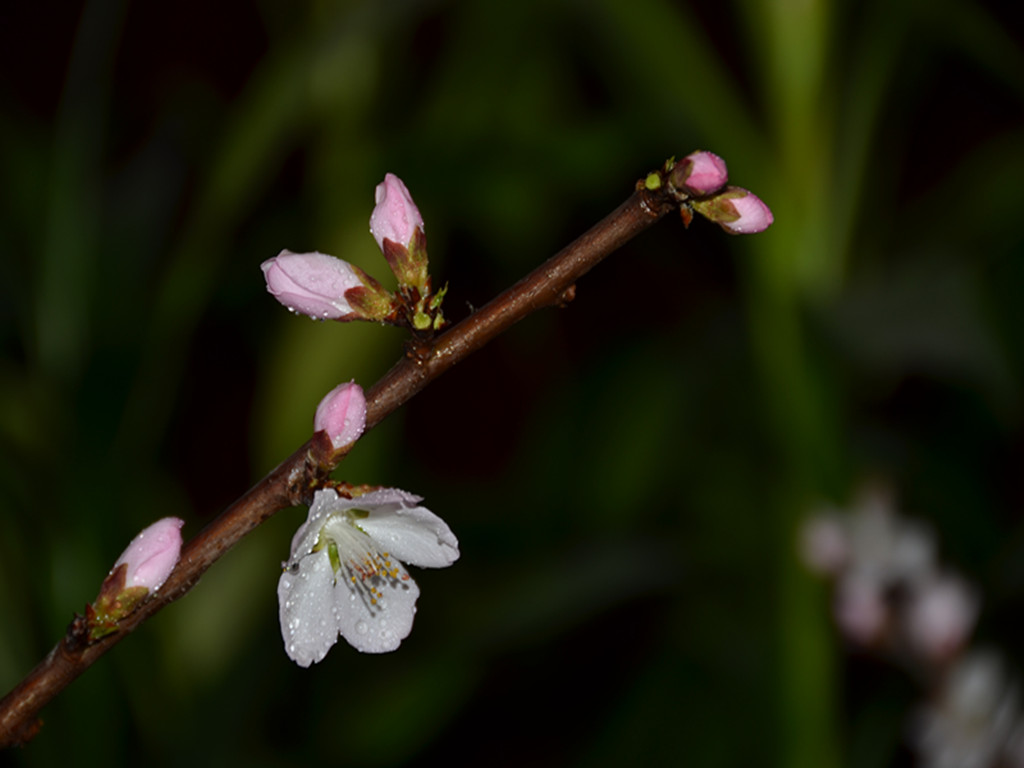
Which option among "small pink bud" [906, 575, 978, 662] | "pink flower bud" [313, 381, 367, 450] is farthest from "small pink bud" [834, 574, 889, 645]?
"pink flower bud" [313, 381, 367, 450]

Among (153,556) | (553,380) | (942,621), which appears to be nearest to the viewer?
(153,556)

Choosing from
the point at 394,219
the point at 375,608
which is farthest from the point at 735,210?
the point at 375,608

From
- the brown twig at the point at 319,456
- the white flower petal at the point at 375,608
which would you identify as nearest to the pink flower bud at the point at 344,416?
the brown twig at the point at 319,456

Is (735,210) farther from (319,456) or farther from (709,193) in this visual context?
(319,456)

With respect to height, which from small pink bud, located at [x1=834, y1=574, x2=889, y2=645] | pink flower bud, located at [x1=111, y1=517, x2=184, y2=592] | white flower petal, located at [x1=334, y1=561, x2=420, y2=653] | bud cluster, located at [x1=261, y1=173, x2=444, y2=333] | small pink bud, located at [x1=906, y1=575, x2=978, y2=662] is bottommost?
small pink bud, located at [x1=906, y1=575, x2=978, y2=662]

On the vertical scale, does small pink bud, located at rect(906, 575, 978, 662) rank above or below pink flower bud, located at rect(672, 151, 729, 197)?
below

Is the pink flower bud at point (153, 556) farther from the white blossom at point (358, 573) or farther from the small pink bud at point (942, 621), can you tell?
the small pink bud at point (942, 621)

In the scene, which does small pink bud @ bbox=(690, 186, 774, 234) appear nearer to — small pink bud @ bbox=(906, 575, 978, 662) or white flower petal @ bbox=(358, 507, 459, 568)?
white flower petal @ bbox=(358, 507, 459, 568)

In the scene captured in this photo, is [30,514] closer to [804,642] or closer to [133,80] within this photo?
[804,642]
